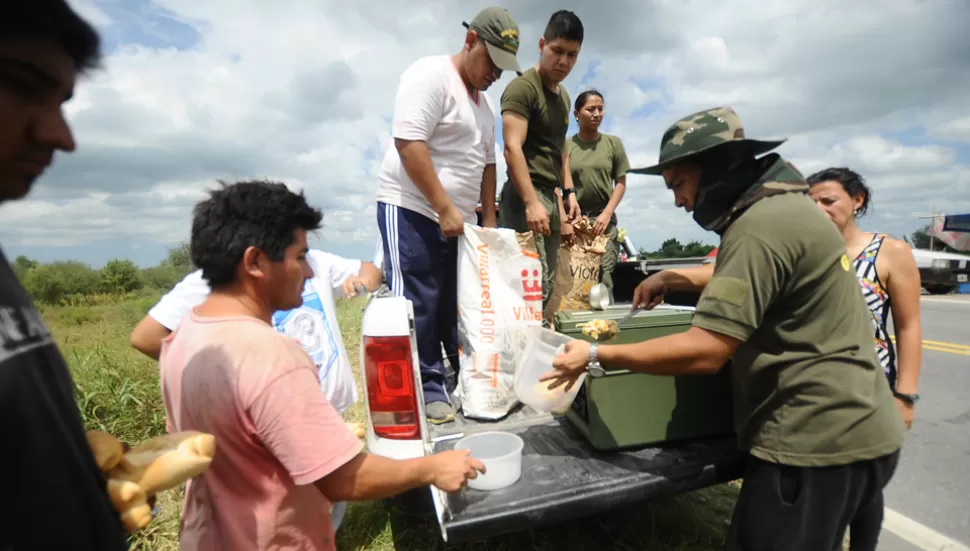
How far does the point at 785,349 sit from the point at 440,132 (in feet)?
6.38

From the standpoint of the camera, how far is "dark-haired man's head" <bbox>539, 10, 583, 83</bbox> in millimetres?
3227

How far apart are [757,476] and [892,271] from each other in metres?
1.29

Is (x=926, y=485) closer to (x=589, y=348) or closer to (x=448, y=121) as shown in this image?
(x=589, y=348)

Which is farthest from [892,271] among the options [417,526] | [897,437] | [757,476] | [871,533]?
[417,526]

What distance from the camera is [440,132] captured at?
110 inches

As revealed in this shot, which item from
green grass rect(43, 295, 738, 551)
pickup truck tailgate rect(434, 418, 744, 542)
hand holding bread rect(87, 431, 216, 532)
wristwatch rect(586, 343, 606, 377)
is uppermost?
hand holding bread rect(87, 431, 216, 532)

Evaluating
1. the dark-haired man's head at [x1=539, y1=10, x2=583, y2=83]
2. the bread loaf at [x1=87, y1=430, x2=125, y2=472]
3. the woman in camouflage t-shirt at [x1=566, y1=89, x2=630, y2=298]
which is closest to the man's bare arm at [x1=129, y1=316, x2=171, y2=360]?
the bread loaf at [x1=87, y1=430, x2=125, y2=472]

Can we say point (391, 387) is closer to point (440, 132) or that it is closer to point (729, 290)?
point (729, 290)

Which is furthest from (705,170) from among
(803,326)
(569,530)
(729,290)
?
(569,530)

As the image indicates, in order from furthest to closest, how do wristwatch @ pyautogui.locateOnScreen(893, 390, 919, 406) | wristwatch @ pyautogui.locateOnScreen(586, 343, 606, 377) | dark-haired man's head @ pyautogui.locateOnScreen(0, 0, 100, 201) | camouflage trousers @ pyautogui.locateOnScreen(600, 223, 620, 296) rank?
camouflage trousers @ pyautogui.locateOnScreen(600, 223, 620, 296) < wristwatch @ pyautogui.locateOnScreen(893, 390, 919, 406) < wristwatch @ pyautogui.locateOnScreen(586, 343, 606, 377) < dark-haired man's head @ pyautogui.locateOnScreen(0, 0, 100, 201)

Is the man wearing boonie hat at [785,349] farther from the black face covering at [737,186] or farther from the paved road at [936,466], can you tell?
the paved road at [936,466]

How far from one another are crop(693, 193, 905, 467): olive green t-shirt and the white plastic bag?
3.97 feet

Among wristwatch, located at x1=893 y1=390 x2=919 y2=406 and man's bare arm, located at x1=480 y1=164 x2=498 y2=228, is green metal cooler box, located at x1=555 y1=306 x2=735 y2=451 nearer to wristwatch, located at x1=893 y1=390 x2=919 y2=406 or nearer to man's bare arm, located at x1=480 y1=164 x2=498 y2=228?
wristwatch, located at x1=893 y1=390 x2=919 y2=406

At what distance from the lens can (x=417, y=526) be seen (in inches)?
111
